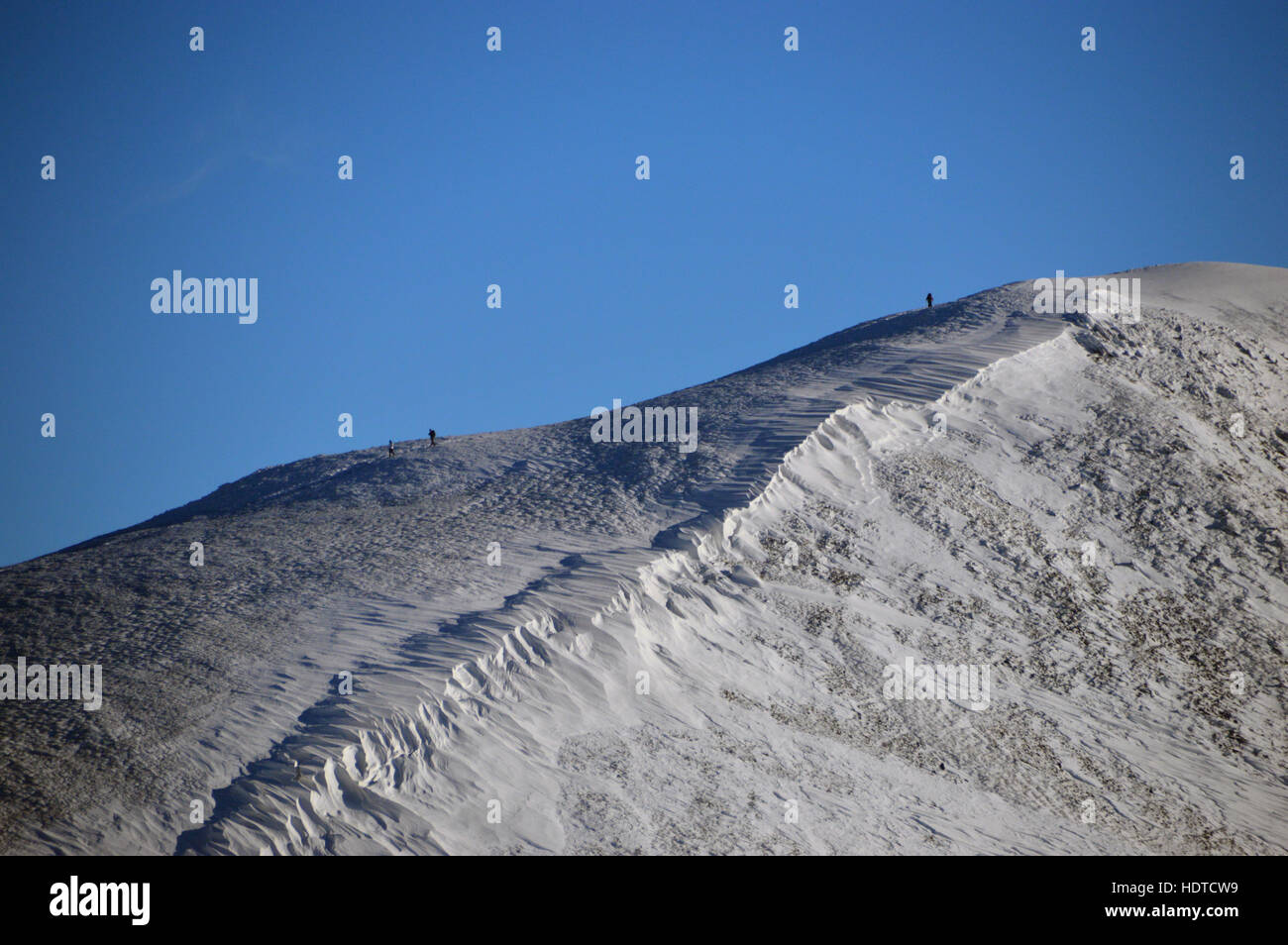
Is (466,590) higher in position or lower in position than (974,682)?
higher

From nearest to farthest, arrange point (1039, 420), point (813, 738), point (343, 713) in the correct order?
point (343, 713) → point (813, 738) → point (1039, 420)

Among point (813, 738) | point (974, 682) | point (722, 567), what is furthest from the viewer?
point (722, 567)

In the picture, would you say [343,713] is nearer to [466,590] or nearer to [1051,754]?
[466,590]
